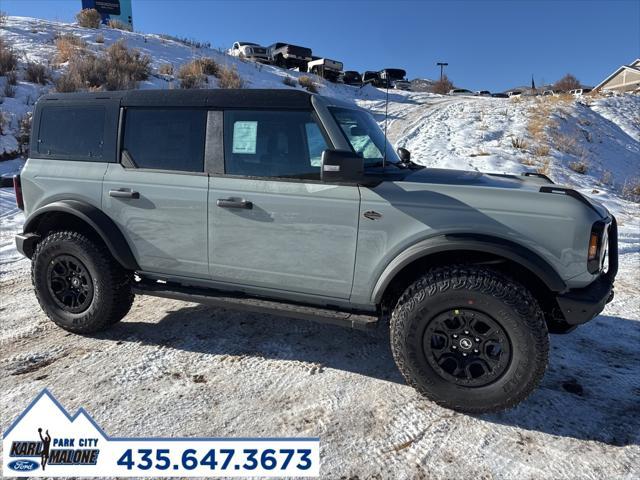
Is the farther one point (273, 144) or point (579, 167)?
point (579, 167)

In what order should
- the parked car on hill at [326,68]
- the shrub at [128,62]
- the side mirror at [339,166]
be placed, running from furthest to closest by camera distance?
the parked car on hill at [326,68] → the shrub at [128,62] → the side mirror at [339,166]

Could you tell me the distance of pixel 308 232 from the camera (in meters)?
2.90

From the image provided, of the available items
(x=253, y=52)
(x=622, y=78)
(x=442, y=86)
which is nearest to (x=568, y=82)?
(x=622, y=78)

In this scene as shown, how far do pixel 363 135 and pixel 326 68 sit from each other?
24.9m

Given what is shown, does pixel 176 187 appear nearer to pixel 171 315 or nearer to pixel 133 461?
pixel 171 315

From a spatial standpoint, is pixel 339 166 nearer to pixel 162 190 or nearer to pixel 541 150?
pixel 162 190

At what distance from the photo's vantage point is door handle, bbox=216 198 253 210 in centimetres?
301

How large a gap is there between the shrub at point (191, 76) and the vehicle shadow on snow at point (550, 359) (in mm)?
12709

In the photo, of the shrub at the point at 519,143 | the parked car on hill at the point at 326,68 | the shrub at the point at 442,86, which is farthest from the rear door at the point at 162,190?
the shrub at the point at 442,86

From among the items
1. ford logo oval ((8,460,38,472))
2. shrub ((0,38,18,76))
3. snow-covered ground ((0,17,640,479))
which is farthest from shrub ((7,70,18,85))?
ford logo oval ((8,460,38,472))

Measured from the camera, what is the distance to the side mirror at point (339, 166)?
2.56m

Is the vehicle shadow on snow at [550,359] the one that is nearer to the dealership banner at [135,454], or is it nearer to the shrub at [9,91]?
the dealership banner at [135,454]

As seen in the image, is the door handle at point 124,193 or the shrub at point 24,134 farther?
the shrub at point 24,134

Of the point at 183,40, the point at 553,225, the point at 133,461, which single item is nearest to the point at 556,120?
the point at 553,225
